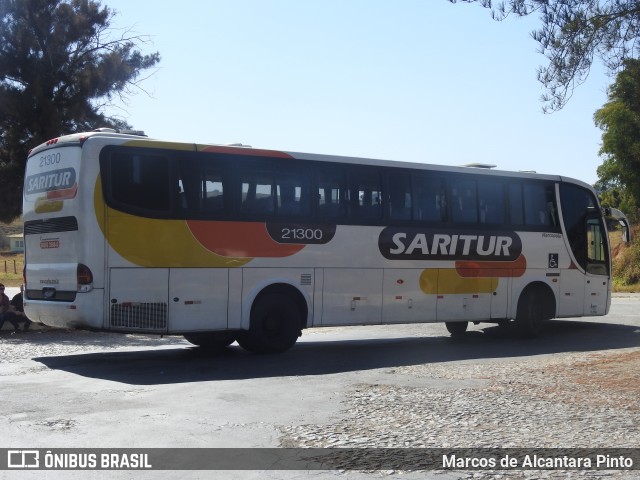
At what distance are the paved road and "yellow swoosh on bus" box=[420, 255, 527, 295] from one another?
110 cm

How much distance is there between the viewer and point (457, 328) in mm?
19453

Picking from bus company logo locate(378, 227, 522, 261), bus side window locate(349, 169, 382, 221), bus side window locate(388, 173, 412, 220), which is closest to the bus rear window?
bus side window locate(349, 169, 382, 221)

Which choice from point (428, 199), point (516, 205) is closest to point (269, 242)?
point (428, 199)

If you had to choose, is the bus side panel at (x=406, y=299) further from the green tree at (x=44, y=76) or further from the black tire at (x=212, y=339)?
the green tree at (x=44, y=76)

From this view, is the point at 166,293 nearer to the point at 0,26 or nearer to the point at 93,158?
the point at 93,158

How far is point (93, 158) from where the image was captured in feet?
43.3

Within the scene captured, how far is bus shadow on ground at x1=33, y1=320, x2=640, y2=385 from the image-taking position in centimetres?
1260

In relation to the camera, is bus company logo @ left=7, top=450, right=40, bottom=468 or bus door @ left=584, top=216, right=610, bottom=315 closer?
bus company logo @ left=7, top=450, right=40, bottom=468

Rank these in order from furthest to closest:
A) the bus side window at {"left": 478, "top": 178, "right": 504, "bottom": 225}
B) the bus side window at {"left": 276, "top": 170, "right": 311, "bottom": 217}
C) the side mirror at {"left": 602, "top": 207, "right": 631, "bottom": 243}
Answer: the side mirror at {"left": 602, "top": 207, "right": 631, "bottom": 243}, the bus side window at {"left": 478, "top": 178, "right": 504, "bottom": 225}, the bus side window at {"left": 276, "top": 170, "right": 311, "bottom": 217}

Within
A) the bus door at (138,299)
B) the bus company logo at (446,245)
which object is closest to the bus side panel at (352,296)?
the bus company logo at (446,245)

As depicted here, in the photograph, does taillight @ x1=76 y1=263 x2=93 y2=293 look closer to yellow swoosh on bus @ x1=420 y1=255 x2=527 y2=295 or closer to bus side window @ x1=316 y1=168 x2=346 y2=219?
bus side window @ x1=316 y1=168 x2=346 y2=219

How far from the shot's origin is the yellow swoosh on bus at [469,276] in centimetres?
1692

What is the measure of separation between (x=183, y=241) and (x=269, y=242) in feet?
5.18

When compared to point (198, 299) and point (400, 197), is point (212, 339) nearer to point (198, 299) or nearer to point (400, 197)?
point (198, 299)
